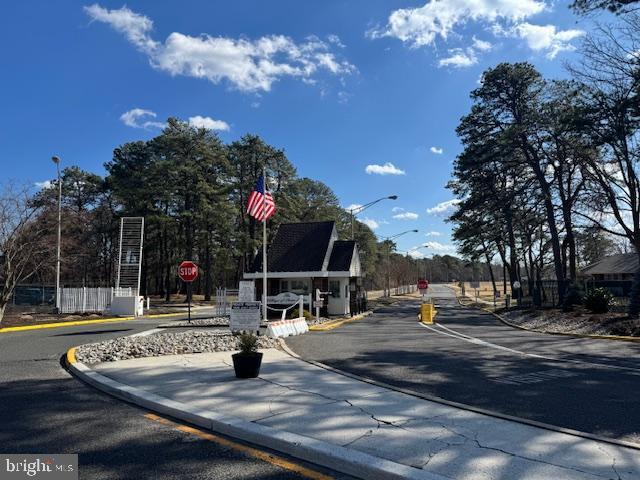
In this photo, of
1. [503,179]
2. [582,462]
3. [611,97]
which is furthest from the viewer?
[503,179]

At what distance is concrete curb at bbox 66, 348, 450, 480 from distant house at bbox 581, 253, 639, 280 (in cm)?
5803

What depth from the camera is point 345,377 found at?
9.17 m

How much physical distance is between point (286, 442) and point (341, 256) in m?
28.3

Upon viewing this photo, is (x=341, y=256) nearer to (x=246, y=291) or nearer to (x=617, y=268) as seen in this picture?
(x=246, y=291)

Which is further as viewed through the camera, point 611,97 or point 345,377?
point 611,97

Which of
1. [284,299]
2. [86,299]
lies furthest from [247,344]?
[86,299]

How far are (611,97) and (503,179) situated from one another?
63.9ft

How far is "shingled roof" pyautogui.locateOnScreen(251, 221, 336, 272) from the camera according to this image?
32.3 metres

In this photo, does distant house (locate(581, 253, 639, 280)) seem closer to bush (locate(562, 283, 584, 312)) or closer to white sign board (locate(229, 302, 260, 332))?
bush (locate(562, 283, 584, 312))

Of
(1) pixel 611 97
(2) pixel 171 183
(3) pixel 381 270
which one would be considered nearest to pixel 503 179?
(1) pixel 611 97

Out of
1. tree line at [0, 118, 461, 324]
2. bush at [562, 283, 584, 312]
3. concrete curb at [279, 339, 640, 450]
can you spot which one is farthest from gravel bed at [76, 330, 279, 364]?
Answer: tree line at [0, 118, 461, 324]

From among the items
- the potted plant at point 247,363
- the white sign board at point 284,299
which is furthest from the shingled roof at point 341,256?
the potted plant at point 247,363

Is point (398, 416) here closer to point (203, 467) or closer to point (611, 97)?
point (203, 467)

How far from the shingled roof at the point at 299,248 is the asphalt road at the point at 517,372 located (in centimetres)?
1531
